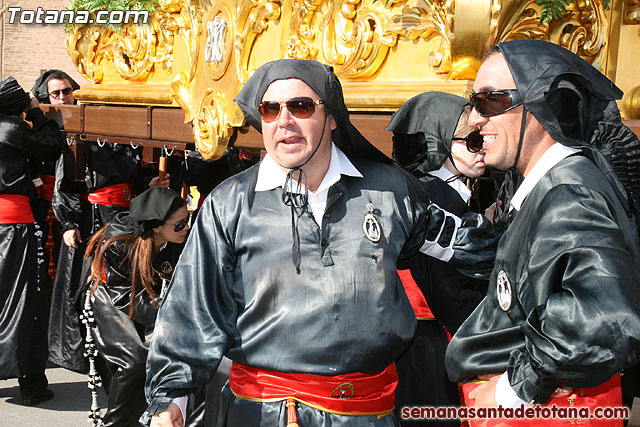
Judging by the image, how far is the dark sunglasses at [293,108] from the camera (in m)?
2.30

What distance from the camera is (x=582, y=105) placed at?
1806mm

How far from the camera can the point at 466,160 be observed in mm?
2898

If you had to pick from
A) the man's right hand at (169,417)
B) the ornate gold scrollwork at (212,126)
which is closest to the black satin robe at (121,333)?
the ornate gold scrollwork at (212,126)

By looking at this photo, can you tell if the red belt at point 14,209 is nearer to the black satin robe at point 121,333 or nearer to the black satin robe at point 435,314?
the black satin robe at point 121,333

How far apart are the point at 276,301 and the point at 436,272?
2.76 feet

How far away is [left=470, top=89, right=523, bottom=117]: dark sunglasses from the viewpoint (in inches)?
72.1

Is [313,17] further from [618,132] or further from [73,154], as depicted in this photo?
[73,154]

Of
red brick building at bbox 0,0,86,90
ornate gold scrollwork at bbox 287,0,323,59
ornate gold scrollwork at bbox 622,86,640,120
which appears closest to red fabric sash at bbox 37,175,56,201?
ornate gold scrollwork at bbox 287,0,323,59

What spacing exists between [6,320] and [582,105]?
14.8ft

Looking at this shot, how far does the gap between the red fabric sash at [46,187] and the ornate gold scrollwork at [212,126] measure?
8.51ft

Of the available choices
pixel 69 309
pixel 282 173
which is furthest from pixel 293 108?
pixel 69 309

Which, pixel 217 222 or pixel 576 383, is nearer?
pixel 576 383

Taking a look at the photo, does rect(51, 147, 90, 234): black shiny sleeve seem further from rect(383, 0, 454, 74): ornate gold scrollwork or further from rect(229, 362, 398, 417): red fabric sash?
rect(229, 362, 398, 417): red fabric sash

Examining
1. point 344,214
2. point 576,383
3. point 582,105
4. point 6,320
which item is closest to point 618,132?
point 582,105
